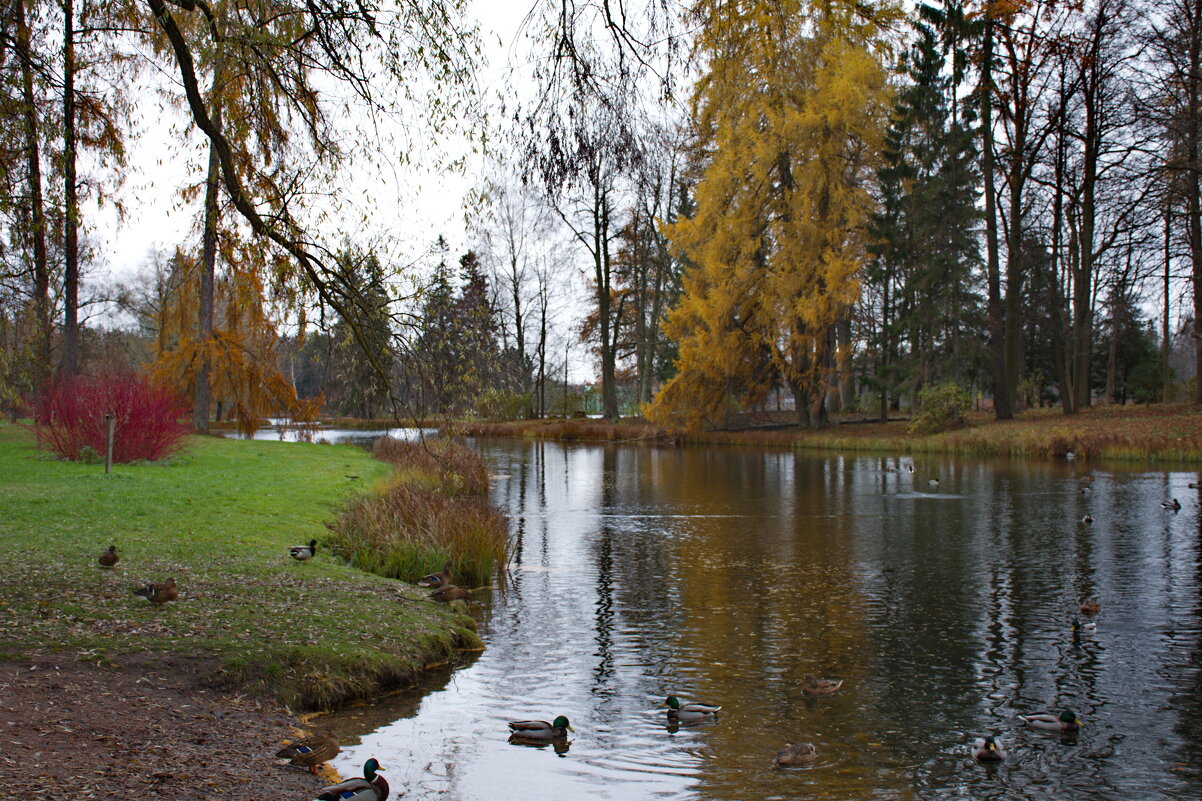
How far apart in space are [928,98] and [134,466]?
94.7 feet

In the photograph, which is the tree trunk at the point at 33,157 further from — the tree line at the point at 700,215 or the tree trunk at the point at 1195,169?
the tree trunk at the point at 1195,169

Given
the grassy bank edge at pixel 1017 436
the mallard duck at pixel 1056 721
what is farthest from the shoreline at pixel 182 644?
the grassy bank edge at pixel 1017 436

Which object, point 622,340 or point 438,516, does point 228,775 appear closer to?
point 438,516

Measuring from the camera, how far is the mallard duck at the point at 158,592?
23.0 ft

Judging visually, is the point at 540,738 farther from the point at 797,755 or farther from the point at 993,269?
the point at 993,269

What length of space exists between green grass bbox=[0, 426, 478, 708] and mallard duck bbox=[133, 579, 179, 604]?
9 centimetres

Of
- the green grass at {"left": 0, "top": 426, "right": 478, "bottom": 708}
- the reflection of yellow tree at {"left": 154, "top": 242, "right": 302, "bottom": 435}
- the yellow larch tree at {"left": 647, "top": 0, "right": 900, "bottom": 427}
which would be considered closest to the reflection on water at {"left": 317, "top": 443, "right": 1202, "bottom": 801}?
the green grass at {"left": 0, "top": 426, "right": 478, "bottom": 708}

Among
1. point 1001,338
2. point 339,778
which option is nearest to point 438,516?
point 339,778

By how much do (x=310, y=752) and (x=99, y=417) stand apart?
1467 cm

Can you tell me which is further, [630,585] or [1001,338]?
[1001,338]

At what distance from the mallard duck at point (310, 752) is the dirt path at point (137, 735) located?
8cm

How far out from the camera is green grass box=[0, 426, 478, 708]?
622 centimetres

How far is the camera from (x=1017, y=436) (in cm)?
2723

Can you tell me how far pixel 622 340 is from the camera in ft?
174
